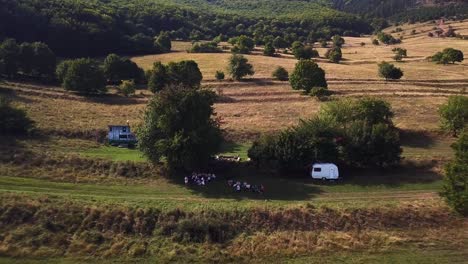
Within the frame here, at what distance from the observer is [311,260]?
116 ft

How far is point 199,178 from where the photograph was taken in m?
47.2

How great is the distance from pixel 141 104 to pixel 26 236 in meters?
39.9

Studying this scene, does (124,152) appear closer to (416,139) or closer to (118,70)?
(416,139)

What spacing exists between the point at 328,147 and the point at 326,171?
2.98m

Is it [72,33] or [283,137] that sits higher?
[72,33]

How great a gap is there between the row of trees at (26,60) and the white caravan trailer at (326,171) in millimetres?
57924

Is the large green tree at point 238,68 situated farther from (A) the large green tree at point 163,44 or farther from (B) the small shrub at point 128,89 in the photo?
(A) the large green tree at point 163,44

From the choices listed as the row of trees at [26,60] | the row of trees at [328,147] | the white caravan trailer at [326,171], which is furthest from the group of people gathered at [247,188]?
the row of trees at [26,60]

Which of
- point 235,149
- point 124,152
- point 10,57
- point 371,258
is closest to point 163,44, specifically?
point 10,57

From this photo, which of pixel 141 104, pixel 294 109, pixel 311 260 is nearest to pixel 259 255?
pixel 311 260

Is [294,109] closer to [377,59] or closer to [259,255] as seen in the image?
[259,255]

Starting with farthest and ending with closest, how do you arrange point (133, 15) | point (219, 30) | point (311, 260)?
point (219, 30) < point (133, 15) < point (311, 260)

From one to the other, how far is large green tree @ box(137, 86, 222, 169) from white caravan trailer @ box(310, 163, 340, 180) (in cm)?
997

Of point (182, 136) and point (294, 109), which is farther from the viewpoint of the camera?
point (294, 109)
